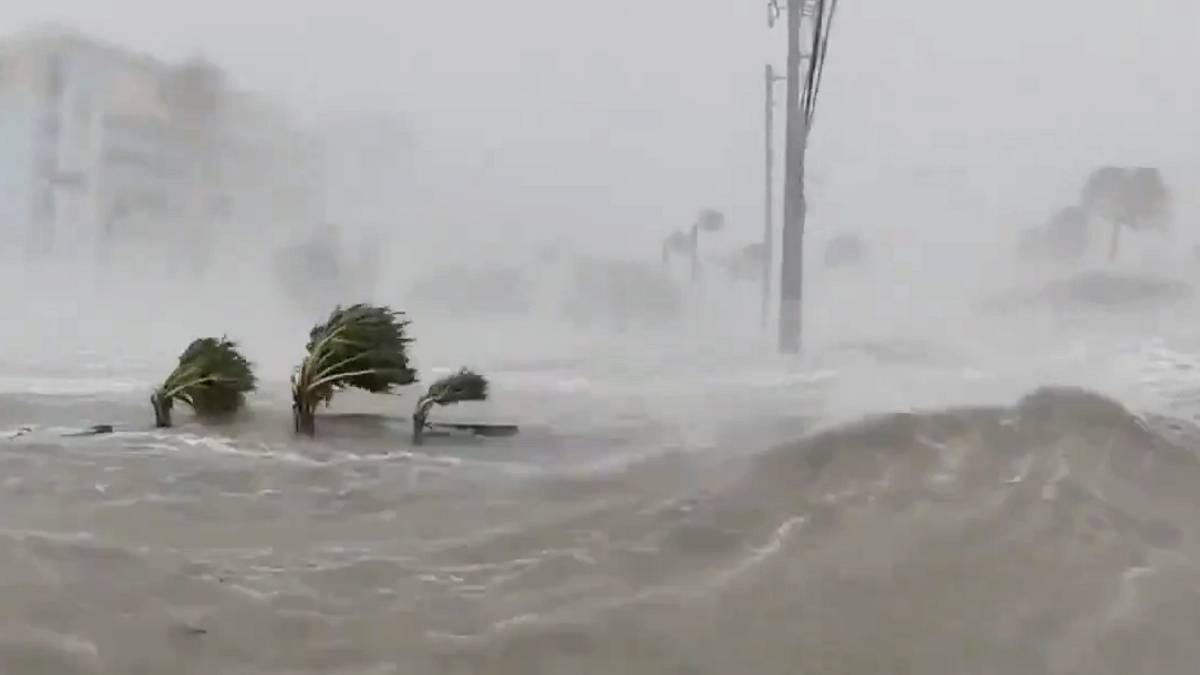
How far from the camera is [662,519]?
91 cm

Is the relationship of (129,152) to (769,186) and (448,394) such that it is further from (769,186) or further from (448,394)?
(769,186)

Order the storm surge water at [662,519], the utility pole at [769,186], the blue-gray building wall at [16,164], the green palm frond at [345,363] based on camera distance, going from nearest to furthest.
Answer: the storm surge water at [662,519]
the green palm frond at [345,363]
the utility pole at [769,186]
the blue-gray building wall at [16,164]

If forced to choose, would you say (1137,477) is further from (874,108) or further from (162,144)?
(162,144)

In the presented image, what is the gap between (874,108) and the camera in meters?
1.40

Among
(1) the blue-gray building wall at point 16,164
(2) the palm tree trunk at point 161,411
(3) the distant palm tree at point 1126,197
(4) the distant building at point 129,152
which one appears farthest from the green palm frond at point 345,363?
(3) the distant palm tree at point 1126,197

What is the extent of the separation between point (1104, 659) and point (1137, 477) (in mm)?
246

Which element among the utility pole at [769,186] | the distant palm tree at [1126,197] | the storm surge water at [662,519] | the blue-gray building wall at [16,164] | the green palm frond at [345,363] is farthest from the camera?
the blue-gray building wall at [16,164]

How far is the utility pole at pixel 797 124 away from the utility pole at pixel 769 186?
0.02 meters

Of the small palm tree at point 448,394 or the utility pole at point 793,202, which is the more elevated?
the utility pole at point 793,202

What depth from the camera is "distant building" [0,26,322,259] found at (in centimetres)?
149

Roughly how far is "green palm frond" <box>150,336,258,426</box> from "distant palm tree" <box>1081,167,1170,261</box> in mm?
1084

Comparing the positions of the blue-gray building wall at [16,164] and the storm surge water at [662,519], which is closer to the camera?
the storm surge water at [662,519]

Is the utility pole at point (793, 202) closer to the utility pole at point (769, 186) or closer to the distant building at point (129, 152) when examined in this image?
the utility pole at point (769, 186)

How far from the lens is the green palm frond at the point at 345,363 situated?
41.4 inches
